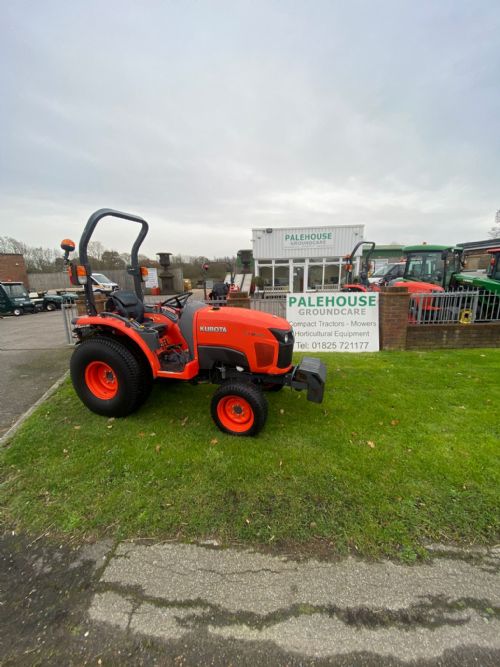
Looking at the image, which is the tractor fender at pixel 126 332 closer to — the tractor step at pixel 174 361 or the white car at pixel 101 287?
the tractor step at pixel 174 361

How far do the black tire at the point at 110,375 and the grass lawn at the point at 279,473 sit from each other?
0.67 ft

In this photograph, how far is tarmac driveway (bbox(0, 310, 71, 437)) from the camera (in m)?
3.78

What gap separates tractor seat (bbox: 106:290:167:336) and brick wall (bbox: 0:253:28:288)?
2526cm

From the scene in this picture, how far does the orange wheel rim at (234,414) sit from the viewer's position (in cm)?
288

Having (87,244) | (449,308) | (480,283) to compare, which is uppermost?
(87,244)

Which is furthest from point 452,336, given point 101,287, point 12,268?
point 12,268

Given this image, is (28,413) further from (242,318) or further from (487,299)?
(487,299)

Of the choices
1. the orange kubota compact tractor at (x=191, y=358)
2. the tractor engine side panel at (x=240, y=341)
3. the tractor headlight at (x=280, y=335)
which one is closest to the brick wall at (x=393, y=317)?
the orange kubota compact tractor at (x=191, y=358)

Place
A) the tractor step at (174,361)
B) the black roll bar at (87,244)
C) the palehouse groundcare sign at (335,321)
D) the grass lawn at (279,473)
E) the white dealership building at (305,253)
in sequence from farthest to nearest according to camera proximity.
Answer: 1. the white dealership building at (305,253)
2. the palehouse groundcare sign at (335,321)
3. the tractor step at (174,361)
4. the black roll bar at (87,244)
5. the grass lawn at (279,473)

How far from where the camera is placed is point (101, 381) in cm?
337

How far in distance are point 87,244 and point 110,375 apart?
1490 mm

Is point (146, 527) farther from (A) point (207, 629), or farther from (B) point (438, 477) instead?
(B) point (438, 477)

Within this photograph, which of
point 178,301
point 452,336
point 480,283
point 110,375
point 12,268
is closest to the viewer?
point 110,375

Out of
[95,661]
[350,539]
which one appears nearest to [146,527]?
[95,661]
